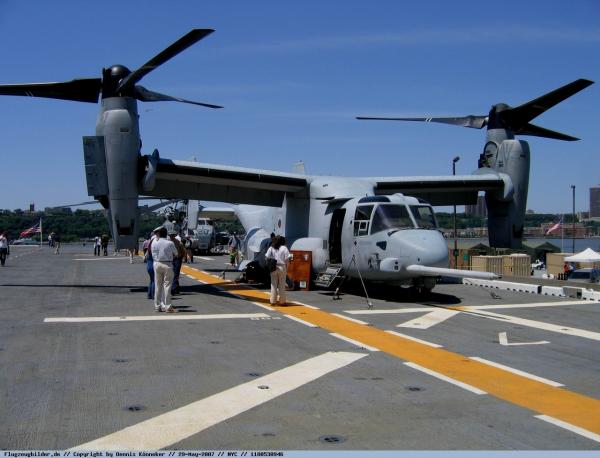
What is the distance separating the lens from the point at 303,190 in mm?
20562

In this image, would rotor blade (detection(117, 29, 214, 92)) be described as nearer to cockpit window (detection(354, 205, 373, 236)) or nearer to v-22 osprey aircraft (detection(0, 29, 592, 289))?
v-22 osprey aircraft (detection(0, 29, 592, 289))

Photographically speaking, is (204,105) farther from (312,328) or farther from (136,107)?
(312,328)

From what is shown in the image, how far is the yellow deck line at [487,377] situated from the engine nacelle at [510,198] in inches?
484

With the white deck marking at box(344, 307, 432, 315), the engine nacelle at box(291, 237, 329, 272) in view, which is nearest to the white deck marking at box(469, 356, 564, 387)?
the white deck marking at box(344, 307, 432, 315)

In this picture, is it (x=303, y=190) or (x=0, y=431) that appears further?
(x=303, y=190)

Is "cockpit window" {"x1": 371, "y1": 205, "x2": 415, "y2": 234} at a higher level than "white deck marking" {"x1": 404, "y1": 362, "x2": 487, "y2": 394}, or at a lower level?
higher

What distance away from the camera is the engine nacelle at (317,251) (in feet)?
61.3

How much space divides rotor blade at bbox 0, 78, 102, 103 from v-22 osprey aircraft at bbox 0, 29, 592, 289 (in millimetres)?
28

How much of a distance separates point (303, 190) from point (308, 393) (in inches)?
553

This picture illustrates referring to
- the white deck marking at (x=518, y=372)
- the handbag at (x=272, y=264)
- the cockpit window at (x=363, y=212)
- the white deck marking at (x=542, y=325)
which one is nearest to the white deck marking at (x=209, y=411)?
the white deck marking at (x=518, y=372)

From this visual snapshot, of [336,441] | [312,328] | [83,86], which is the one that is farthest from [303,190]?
[336,441]

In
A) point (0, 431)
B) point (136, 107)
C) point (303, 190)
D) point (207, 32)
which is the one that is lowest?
point (0, 431)

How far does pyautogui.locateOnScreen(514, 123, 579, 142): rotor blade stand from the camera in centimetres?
2252

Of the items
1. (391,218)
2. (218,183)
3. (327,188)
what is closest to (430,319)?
(391,218)
